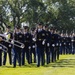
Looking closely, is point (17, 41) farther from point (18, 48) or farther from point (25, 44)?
point (25, 44)

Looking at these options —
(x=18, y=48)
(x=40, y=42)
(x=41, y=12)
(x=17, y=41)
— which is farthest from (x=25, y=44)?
(x=41, y=12)

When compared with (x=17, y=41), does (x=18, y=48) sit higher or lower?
lower

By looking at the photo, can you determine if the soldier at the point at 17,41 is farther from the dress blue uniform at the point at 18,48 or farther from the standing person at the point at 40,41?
the standing person at the point at 40,41

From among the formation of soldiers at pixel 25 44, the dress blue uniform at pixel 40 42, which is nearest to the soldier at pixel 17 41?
the formation of soldiers at pixel 25 44

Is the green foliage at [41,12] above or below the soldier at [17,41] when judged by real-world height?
above

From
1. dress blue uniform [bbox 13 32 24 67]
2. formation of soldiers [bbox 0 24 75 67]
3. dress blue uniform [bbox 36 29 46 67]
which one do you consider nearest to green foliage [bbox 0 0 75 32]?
formation of soldiers [bbox 0 24 75 67]

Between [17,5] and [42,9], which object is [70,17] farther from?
[17,5]

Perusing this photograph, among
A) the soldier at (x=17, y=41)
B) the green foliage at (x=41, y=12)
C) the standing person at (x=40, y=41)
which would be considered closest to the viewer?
the standing person at (x=40, y=41)

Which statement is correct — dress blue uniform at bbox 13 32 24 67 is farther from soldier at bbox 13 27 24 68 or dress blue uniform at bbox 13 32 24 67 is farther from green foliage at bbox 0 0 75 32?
green foliage at bbox 0 0 75 32

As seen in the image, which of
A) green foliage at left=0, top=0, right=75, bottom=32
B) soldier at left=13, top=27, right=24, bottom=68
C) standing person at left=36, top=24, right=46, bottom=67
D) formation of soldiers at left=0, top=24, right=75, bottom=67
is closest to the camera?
standing person at left=36, top=24, right=46, bottom=67

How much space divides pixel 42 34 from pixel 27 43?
1.52 metres

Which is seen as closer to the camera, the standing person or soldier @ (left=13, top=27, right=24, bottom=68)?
the standing person

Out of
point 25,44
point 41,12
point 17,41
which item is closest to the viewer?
point 17,41

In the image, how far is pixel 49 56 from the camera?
20516 mm
